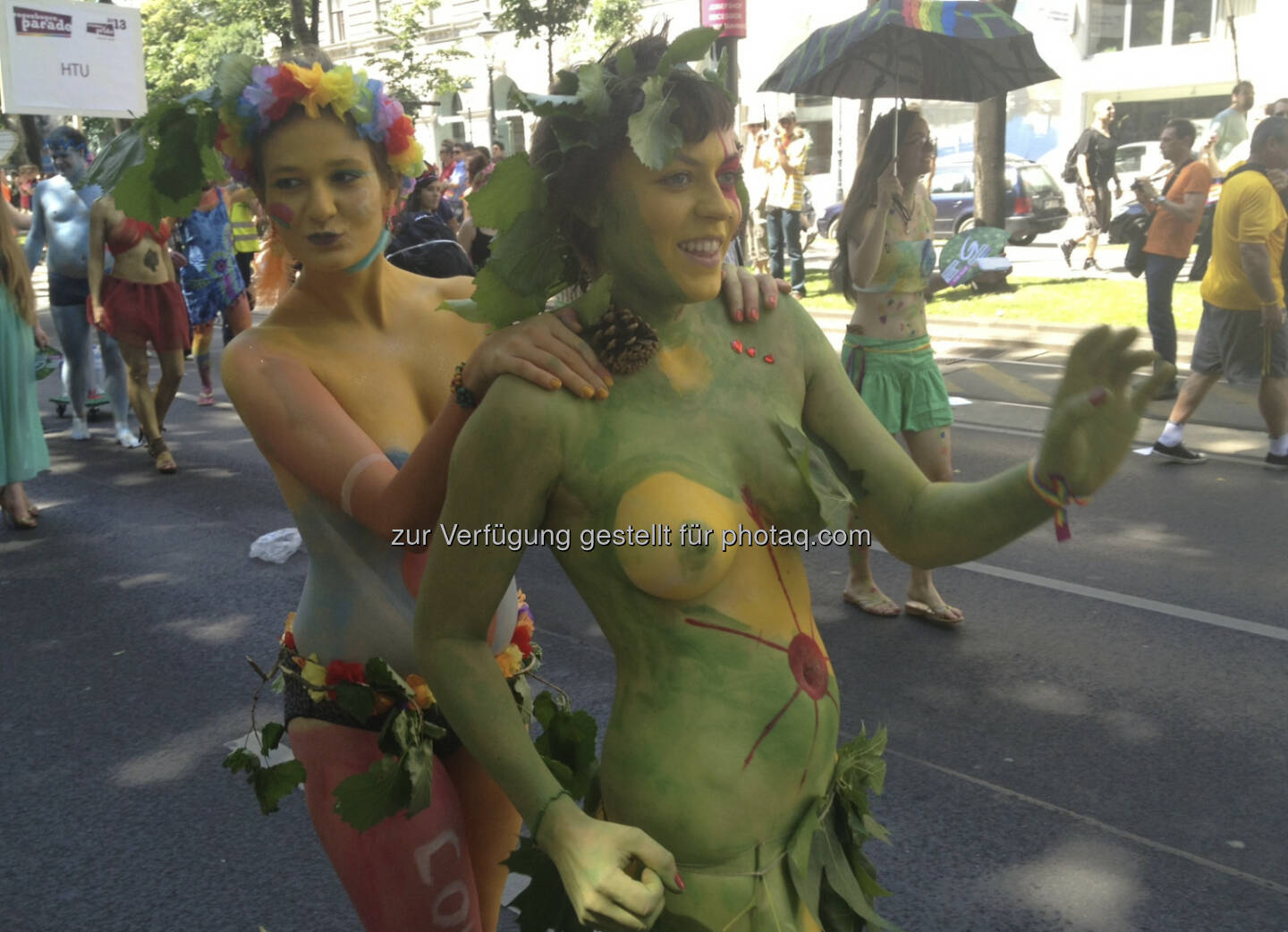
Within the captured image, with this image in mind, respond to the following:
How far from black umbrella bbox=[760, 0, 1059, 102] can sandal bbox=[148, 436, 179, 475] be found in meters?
4.68

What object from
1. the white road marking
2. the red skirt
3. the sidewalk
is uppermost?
the red skirt

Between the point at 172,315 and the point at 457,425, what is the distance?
7.08 metres

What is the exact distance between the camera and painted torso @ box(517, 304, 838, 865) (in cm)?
163

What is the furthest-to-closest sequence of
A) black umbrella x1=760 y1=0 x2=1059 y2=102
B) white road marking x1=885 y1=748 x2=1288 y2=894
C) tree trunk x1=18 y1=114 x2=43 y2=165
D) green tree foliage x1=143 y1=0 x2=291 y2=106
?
1. green tree foliage x1=143 y1=0 x2=291 y2=106
2. tree trunk x1=18 y1=114 x2=43 y2=165
3. black umbrella x1=760 y1=0 x2=1059 y2=102
4. white road marking x1=885 y1=748 x2=1288 y2=894

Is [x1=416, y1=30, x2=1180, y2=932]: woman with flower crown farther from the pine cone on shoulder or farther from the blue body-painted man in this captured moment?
the blue body-painted man

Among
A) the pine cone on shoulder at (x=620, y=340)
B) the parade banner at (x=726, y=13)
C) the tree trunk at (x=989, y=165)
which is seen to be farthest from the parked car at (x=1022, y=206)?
the pine cone on shoulder at (x=620, y=340)

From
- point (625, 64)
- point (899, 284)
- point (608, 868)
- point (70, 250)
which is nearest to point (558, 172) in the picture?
point (625, 64)

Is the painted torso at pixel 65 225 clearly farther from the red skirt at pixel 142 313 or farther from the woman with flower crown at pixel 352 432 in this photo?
the woman with flower crown at pixel 352 432

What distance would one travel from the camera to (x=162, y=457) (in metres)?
8.20

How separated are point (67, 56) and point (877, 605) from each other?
418 inches

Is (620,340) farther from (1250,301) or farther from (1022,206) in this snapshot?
(1022,206)

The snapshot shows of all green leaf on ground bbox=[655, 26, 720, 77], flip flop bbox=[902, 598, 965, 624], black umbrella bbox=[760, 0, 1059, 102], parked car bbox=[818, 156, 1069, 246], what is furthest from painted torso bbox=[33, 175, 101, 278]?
parked car bbox=[818, 156, 1069, 246]

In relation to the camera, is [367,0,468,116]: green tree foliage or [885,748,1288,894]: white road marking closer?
[885,748,1288,894]: white road marking

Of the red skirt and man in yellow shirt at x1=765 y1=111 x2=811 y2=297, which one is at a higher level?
man in yellow shirt at x1=765 y1=111 x2=811 y2=297
